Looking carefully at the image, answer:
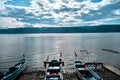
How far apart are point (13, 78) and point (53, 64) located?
39.6 feet

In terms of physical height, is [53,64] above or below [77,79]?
above

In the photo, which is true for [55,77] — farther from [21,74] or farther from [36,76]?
[21,74]

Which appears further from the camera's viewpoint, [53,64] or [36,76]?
[53,64]

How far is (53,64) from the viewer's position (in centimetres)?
4484

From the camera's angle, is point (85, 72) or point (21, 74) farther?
point (21, 74)

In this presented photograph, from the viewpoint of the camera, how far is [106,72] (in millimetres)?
43500

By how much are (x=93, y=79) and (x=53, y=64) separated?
1425cm

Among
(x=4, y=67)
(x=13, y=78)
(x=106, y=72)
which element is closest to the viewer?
(x=13, y=78)

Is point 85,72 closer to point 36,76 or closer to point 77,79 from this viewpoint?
point 77,79

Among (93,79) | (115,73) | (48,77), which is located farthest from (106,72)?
(48,77)

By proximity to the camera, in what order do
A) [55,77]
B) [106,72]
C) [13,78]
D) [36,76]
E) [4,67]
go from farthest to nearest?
[4,67] < [106,72] < [36,76] < [13,78] < [55,77]

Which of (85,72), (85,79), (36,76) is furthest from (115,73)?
(36,76)

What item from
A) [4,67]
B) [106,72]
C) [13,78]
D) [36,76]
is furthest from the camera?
[4,67]

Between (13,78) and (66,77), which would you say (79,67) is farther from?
(13,78)
